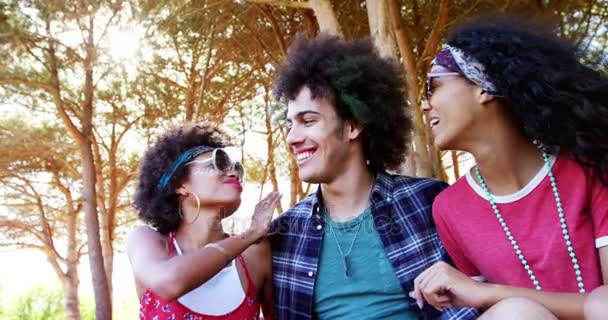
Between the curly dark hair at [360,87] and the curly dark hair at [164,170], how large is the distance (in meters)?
0.48

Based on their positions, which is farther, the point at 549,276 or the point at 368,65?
the point at 368,65

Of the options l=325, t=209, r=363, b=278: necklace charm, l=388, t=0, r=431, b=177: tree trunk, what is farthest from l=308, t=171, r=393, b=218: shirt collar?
l=388, t=0, r=431, b=177: tree trunk

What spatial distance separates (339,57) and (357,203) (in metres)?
0.82

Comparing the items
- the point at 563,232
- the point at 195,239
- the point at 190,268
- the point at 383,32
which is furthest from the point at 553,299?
the point at 383,32

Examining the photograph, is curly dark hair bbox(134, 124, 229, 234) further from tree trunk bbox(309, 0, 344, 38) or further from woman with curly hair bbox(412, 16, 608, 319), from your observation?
tree trunk bbox(309, 0, 344, 38)

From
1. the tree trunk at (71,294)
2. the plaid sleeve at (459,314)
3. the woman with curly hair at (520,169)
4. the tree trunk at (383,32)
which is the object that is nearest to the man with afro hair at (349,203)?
the plaid sleeve at (459,314)

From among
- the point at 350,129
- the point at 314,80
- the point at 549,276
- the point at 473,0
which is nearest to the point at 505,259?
the point at 549,276

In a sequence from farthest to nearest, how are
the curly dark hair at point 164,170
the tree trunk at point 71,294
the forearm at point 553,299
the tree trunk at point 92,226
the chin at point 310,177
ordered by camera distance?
the tree trunk at point 71,294 → the tree trunk at point 92,226 → the curly dark hair at point 164,170 → the chin at point 310,177 → the forearm at point 553,299

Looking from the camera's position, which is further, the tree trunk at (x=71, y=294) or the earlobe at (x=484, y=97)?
the tree trunk at (x=71, y=294)

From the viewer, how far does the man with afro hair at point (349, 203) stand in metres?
2.40

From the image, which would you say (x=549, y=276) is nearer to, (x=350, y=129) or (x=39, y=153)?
(x=350, y=129)

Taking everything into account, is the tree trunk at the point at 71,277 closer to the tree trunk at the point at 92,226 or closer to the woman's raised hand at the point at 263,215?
the tree trunk at the point at 92,226

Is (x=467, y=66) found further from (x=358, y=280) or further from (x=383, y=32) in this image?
(x=383, y=32)

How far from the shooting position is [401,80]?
10.3ft
